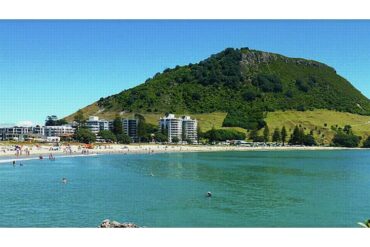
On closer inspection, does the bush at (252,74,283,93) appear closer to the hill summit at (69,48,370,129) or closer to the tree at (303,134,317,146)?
the hill summit at (69,48,370,129)

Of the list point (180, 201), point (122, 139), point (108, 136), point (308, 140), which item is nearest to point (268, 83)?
point (308, 140)

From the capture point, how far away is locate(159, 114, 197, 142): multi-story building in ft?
490

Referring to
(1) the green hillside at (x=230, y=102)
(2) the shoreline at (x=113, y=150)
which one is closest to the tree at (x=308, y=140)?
(2) the shoreline at (x=113, y=150)

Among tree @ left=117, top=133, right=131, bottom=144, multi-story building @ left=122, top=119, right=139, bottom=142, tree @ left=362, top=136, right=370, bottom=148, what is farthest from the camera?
tree @ left=362, top=136, right=370, bottom=148

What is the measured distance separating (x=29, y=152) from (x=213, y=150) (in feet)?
174

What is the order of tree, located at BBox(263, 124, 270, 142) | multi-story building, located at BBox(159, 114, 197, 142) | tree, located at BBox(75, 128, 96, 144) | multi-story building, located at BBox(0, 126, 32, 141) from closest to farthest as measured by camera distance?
tree, located at BBox(75, 128, 96, 144) → tree, located at BBox(263, 124, 270, 142) → multi-story building, located at BBox(159, 114, 197, 142) → multi-story building, located at BBox(0, 126, 32, 141)

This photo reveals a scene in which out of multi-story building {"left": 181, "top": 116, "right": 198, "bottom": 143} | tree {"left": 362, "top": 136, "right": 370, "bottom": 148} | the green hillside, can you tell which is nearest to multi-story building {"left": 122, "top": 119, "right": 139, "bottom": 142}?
the green hillside

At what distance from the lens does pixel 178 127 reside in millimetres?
150750

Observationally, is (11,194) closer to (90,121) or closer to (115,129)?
(115,129)

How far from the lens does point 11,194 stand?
31.7 m

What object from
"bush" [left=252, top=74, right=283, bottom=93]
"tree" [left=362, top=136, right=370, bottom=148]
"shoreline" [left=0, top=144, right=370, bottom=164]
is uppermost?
"bush" [left=252, top=74, right=283, bottom=93]

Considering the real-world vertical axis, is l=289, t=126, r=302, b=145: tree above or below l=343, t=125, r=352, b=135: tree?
below

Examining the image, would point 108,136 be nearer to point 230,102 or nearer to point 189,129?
point 189,129

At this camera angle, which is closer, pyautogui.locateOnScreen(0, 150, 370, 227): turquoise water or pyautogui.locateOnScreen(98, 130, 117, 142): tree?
pyautogui.locateOnScreen(0, 150, 370, 227): turquoise water
